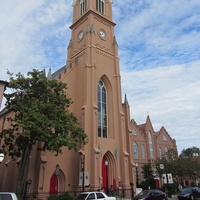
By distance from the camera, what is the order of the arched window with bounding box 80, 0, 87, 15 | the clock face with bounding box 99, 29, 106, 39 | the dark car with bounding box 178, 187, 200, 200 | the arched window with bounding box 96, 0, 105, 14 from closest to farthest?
1. the dark car with bounding box 178, 187, 200, 200
2. the clock face with bounding box 99, 29, 106, 39
3. the arched window with bounding box 96, 0, 105, 14
4. the arched window with bounding box 80, 0, 87, 15

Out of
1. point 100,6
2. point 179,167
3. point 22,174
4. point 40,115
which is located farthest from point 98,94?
point 179,167

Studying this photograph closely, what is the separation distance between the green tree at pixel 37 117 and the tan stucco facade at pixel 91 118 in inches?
157

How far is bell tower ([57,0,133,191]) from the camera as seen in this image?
25728mm

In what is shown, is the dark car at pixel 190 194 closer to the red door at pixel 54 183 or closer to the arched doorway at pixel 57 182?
the arched doorway at pixel 57 182

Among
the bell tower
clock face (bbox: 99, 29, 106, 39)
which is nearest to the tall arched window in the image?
the bell tower

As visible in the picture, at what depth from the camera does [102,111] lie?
29656mm

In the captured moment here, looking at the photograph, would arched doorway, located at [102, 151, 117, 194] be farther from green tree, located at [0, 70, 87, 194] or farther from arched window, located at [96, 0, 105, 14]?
arched window, located at [96, 0, 105, 14]

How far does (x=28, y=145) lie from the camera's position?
1883 cm

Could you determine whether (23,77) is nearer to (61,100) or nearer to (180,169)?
(61,100)

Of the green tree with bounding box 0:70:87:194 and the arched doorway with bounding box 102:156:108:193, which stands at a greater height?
the green tree with bounding box 0:70:87:194

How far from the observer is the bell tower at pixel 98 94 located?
25.7m

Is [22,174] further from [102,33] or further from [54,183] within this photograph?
[102,33]

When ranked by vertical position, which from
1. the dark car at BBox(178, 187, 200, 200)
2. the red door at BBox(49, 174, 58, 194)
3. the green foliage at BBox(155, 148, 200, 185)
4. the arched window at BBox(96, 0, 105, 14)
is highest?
the arched window at BBox(96, 0, 105, 14)

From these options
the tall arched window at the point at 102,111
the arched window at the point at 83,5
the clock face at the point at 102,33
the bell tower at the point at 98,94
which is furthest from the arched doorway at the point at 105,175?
the arched window at the point at 83,5
